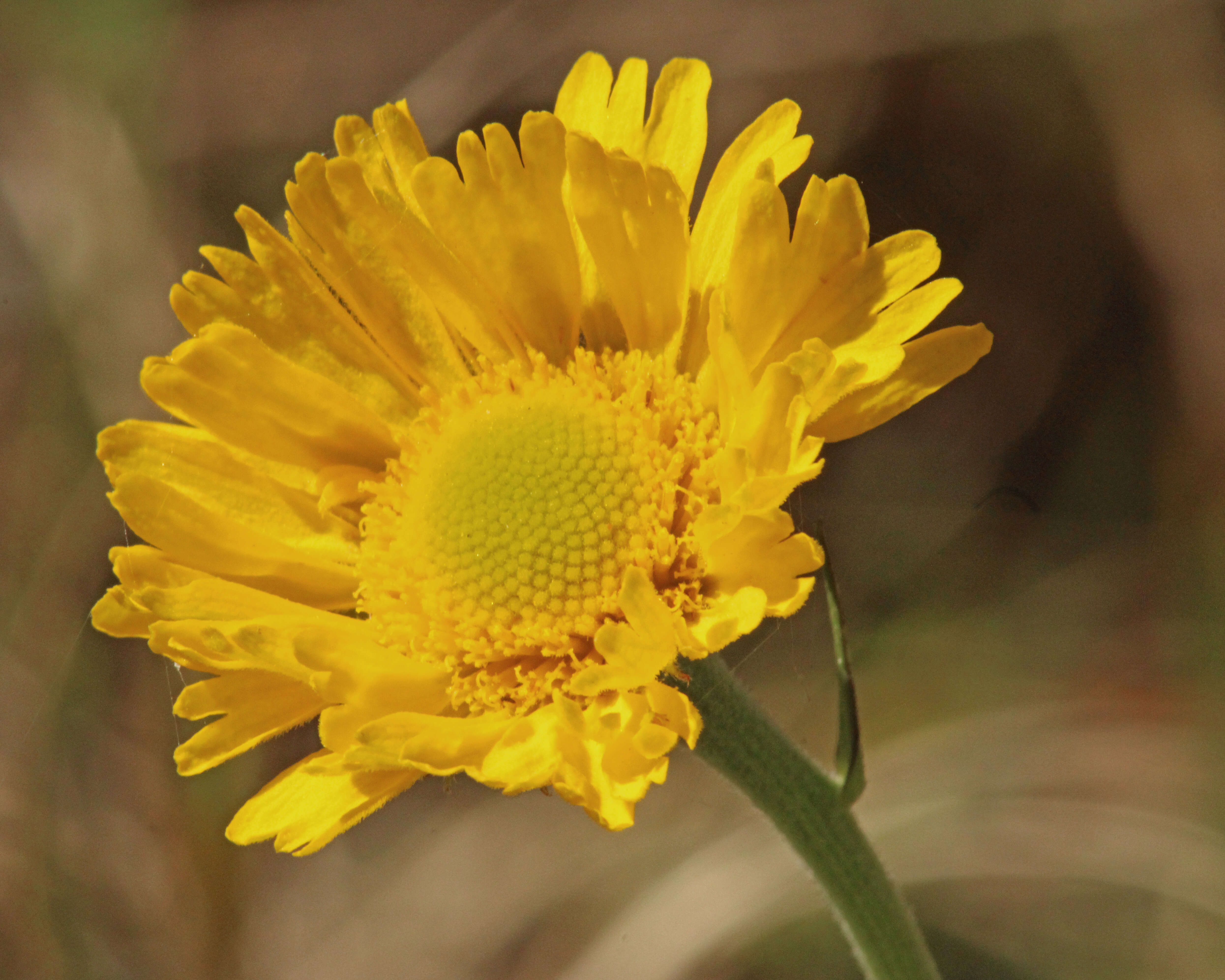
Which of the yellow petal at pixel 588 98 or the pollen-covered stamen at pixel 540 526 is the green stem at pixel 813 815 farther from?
the yellow petal at pixel 588 98

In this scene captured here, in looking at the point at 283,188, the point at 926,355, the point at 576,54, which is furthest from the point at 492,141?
the point at 283,188

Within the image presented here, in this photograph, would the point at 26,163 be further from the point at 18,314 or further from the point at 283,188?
the point at 283,188

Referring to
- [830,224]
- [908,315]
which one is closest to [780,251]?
[830,224]

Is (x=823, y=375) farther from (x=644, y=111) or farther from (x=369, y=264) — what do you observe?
(x=369, y=264)

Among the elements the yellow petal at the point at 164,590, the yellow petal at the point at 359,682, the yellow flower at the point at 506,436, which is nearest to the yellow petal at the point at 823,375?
the yellow flower at the point at 506,436

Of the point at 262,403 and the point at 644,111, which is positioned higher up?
the point at 644,111

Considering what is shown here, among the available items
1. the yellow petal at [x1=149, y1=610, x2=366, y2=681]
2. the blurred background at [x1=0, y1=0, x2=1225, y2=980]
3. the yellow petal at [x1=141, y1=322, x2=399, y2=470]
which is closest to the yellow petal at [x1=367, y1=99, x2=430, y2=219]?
the yellow petal at [x1=141, y1=322, x2=399, y2=470]

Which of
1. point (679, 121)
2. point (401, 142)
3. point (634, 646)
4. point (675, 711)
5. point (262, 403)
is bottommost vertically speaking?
point (675, 711)
